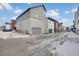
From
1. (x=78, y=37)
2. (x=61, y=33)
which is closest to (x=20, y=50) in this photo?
(x=61, y=33)

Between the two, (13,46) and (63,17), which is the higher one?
(63,17)

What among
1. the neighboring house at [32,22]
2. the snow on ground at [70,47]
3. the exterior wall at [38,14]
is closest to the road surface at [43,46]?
the snow on ground at [70,47]

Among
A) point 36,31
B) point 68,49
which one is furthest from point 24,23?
point 68,49

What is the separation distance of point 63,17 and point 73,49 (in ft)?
1.70

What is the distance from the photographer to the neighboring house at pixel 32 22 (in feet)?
8.87

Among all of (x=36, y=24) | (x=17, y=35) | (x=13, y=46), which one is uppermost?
(x=36, y=24)

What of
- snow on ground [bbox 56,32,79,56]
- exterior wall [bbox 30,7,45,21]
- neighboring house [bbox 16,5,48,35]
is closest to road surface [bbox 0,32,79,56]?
snow on ground [bbox 56,32,79,56]

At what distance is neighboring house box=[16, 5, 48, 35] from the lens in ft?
8.87

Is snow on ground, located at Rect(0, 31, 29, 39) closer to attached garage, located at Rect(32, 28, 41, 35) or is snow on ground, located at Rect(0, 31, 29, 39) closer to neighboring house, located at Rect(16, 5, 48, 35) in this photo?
neighboring house, located at Rect(16, 5, 48, 35)

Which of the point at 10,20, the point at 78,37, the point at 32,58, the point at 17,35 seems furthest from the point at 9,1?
the point at 78,37

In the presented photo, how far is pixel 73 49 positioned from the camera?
262 centimetres

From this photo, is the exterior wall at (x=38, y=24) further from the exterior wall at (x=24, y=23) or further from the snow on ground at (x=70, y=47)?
the snow on ground at (x=70, y=47)

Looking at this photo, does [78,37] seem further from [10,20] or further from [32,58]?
[10,20]

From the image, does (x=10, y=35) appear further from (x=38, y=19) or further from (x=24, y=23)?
(x=38, y=19)
